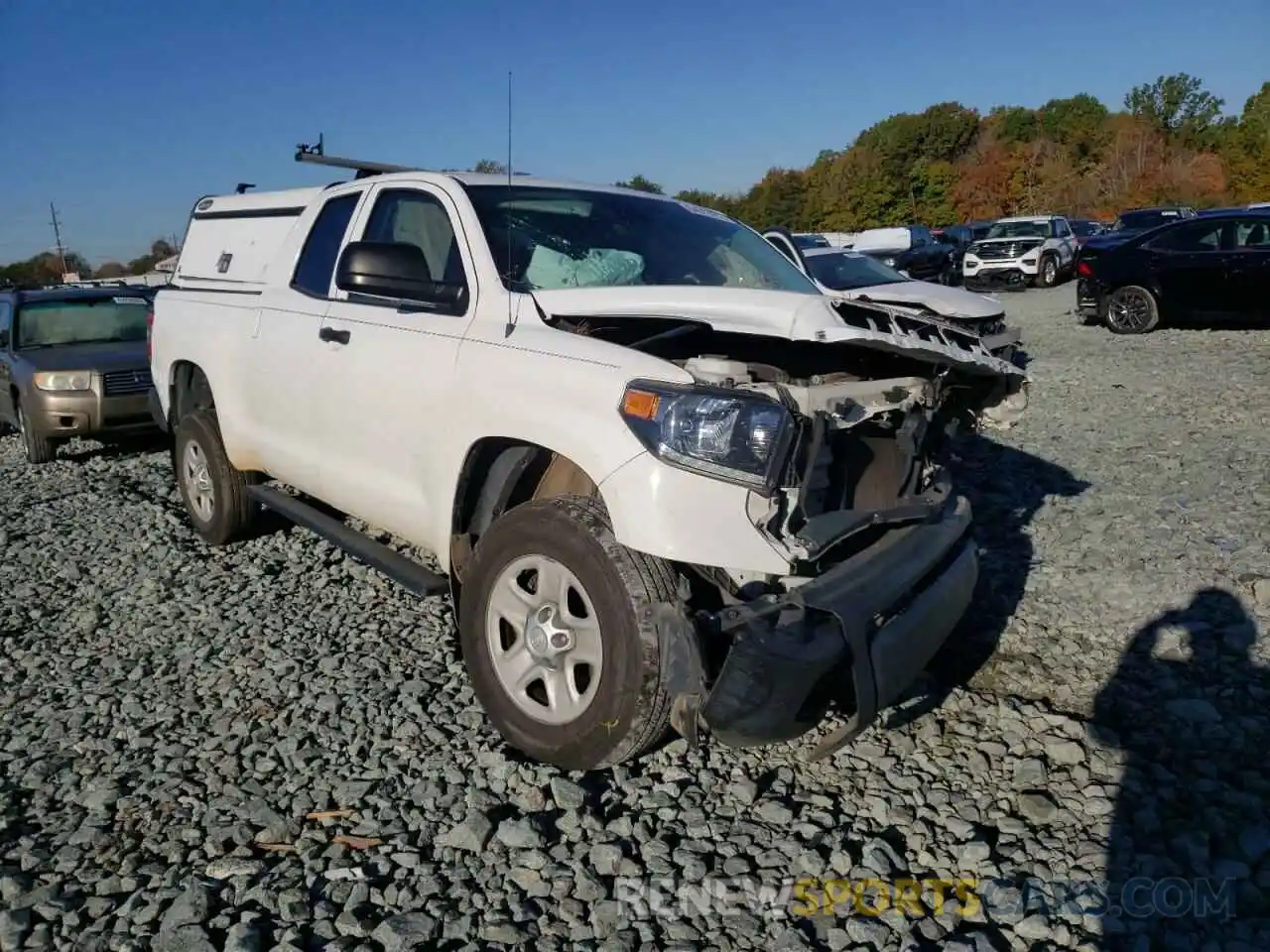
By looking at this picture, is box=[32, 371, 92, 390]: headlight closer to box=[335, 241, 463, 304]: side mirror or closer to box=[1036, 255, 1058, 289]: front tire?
box=[335, 241, 463, 304]: side mirror

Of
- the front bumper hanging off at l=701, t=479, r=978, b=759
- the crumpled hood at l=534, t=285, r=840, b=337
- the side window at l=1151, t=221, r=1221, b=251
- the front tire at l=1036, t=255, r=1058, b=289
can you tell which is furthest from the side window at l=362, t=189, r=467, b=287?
the front tire at l=1036, t=255, r=1058, b=289

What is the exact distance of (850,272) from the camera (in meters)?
12.8

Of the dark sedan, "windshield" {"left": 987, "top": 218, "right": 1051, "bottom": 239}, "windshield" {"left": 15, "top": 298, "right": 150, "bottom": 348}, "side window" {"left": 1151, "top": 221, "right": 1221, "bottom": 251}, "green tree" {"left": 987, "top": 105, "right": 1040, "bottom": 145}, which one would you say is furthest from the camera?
"green tree" {"left": 987, "top": 105, "right": 1040, "bottom": 145}

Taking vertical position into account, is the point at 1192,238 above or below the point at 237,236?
above

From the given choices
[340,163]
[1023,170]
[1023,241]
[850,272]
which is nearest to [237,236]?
[340,163]

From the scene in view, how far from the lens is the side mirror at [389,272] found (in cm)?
370

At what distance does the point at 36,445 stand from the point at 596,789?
8.20 m

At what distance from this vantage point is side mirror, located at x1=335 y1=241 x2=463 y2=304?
3.70 meters

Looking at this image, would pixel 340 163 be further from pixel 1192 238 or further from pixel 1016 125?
pixel 1016 125

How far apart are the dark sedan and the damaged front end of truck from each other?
11.2 meters

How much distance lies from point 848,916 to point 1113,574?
10.0 feet

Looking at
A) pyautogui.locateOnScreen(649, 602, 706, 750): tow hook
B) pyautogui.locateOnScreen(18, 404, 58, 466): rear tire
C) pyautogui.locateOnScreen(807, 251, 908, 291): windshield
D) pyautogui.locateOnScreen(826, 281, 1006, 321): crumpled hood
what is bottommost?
pyautogui.locateOnScreen(18, 404, 58, 466): rear tire

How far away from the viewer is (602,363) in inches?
121

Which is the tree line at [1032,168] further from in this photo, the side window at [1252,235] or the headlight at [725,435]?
the headlight at [725,435]
